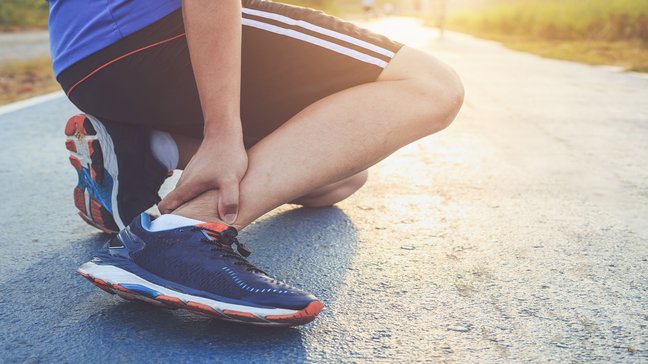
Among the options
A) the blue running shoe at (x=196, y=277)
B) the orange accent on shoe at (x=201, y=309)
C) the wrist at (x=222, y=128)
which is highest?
the wrist at (x=222, y=128)

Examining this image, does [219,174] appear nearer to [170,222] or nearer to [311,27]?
[170,222]

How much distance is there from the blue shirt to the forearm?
15 centimetres

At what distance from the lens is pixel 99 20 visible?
1.42m

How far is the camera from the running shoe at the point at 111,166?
63.6 inches

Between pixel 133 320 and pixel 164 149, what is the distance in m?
0.61

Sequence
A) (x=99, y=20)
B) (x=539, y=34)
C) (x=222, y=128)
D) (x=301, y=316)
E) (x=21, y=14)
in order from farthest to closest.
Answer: (x=21, y=14) < (x=539, y=34) < (x=99, y=20) < (x=222, y=128) < (x=301, y=316)

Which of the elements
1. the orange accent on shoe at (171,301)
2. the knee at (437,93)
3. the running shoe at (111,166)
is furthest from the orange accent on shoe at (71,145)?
the knee at (437,93)

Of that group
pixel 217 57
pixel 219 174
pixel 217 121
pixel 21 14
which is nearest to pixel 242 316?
pixel 219 174

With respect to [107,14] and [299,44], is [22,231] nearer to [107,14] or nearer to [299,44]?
[107,14]

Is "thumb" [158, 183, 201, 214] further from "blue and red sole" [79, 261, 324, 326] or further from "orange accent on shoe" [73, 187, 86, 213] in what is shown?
"orange accent on shoe" [73, 187, 86, 213]

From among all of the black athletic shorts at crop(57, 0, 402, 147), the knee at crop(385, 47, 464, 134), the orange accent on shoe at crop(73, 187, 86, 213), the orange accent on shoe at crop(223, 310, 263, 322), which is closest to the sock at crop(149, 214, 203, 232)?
A: the orange accent on shoe at crop(223, 310, 263, 322)

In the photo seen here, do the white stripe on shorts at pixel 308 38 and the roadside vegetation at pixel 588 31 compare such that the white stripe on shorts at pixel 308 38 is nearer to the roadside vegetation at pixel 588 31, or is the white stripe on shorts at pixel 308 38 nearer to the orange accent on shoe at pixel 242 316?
the orange accent on shoe at pixel 242 316

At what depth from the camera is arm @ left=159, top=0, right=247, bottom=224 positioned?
1.29m

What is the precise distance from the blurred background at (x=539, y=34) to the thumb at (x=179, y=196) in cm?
368
